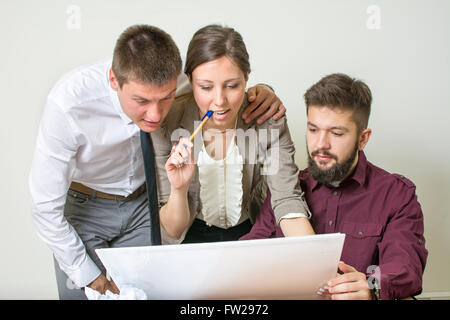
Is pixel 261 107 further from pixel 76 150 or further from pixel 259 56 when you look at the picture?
pixel 76 150

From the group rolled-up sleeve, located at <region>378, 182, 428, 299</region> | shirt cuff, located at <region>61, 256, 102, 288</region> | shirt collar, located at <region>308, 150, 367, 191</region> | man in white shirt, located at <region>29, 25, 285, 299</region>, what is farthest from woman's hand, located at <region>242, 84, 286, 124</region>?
shirt cuff, located at <region>61, 256, 102, 288</region>

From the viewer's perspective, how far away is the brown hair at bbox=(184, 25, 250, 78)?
1008 mm

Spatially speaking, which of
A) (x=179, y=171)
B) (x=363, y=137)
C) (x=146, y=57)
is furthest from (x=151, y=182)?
(x=363, y=137)

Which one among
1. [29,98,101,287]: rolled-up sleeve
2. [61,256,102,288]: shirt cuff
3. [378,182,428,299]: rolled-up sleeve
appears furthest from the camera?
[61,256,102,288]: shirt cuff

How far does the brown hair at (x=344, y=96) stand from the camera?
1.11 meters

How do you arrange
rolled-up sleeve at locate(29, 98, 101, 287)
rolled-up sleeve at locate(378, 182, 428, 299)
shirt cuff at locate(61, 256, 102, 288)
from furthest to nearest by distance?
shirt cuff at locate(61, 256, 102, 288) → rolled-up sleeve at locate(29, 98, 101, 287) → rolled-up sleeve at locate(378, 182, 428, 299)

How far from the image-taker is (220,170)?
1166mm

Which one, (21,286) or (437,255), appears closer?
(21,286)

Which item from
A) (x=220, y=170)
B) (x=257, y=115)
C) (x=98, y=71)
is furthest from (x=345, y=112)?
(x=98, y=71)

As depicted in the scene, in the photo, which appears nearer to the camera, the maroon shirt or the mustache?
the maroon shirt

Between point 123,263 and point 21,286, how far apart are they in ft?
2.16

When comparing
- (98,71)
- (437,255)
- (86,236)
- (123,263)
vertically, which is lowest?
(437,255)

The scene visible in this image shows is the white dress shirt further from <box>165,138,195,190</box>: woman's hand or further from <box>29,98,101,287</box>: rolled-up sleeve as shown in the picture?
<box>165,138,195,190</box>: woman's hand

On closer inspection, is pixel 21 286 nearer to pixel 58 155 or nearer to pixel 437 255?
pixel 58 155
